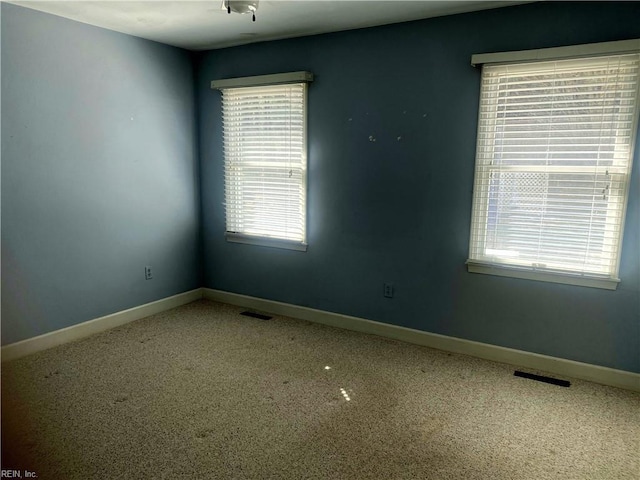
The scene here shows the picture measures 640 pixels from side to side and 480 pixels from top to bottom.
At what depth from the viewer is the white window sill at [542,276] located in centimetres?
276

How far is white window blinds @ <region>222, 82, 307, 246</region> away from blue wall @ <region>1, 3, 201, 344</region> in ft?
1.58

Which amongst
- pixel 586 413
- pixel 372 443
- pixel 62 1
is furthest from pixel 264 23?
pixel 586 413

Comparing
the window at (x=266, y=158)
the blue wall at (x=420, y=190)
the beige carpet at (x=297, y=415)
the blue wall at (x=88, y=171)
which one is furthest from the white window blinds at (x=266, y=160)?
the beige carpet at (x=297, y=415)

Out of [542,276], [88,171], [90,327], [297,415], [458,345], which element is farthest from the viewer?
[90,327]

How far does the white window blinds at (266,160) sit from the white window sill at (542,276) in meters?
1.53

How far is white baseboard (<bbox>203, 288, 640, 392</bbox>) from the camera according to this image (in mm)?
2820

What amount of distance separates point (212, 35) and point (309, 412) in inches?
122

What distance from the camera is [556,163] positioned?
2.82m

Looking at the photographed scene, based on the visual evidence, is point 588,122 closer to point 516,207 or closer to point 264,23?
point 516,207

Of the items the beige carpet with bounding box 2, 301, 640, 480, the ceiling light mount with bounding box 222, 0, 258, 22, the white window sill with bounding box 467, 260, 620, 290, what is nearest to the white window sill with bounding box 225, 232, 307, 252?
the beige carpet with bounding box 2, 301, 640, 480

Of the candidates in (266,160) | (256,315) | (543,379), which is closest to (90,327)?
(256,315)

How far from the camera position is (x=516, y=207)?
297cm

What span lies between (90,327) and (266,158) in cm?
207

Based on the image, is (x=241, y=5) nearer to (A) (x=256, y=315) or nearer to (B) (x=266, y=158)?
(B) (x=266, y=158)
